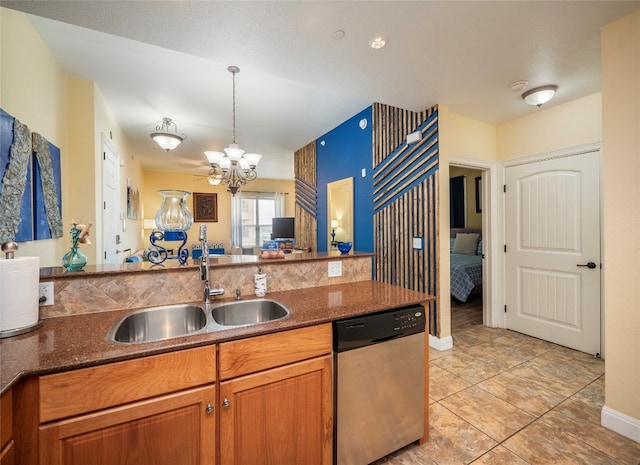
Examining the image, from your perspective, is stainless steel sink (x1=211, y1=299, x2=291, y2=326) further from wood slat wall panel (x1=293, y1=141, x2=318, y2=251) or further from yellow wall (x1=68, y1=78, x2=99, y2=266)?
wood slat wall panel (x1=293, y1=141, x2=318, y2=251)

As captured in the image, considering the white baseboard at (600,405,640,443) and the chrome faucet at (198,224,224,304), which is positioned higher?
the chrome faucet at (198,224,224,304)

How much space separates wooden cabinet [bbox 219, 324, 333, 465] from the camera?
3.77 feet

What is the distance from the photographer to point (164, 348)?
40.4 inches

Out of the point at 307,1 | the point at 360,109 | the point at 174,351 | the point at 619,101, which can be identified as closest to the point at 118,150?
the point at 360,109

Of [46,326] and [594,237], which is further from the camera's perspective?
[594,237]

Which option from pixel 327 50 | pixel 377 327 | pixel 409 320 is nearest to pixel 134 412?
pixel 377 327

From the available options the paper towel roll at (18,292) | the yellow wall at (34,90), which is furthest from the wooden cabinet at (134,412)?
the yellow wall at (34,90)

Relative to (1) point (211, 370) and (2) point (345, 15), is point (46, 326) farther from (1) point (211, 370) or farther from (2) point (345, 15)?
(2) point (345, 15)

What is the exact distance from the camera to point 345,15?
1618 millimetres

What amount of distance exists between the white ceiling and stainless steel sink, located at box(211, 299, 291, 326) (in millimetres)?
1657

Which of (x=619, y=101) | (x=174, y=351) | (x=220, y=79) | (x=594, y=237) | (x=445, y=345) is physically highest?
(x=220, y=79)

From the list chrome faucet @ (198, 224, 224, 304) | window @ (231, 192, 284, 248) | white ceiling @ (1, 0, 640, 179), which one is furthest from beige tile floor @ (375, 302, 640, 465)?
window @ (231, 192, 284, 248)

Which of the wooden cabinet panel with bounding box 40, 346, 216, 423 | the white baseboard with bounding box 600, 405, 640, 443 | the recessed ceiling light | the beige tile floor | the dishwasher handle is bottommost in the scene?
the beige tile floor

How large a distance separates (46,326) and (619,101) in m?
3.30
